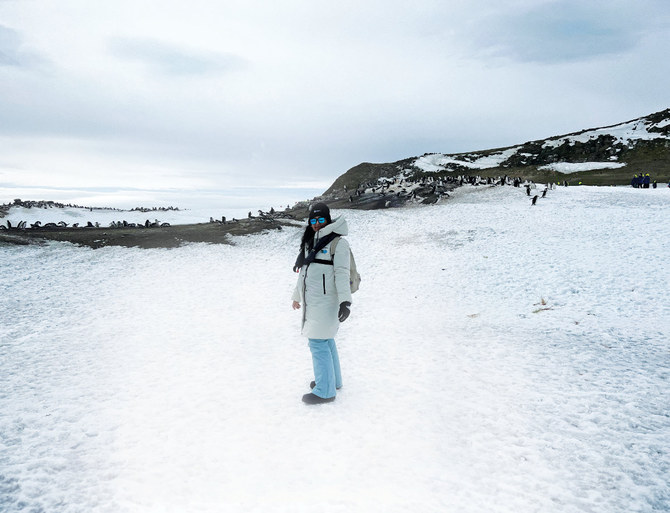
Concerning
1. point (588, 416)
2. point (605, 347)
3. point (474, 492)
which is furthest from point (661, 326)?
point (474, 492)

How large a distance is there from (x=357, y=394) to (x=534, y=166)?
66.8 metres

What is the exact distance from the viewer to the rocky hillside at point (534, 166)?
35.0 m

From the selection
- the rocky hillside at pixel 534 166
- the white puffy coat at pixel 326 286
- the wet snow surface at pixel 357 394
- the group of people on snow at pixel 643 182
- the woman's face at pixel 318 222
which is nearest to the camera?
the wet snow surface at pixel 357 394

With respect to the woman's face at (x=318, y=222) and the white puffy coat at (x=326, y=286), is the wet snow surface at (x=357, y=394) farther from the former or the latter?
the woman's face at (x=318, y=222)

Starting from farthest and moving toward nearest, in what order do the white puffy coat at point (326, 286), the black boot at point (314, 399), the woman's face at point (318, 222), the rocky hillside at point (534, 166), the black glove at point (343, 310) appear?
the rocky hillside at point (534, 166) → the black boot at point (314, 399) → the woman's face at point (318, 222) → the white puffy coat at point (326, 286) → the black glove at point (343, 310)

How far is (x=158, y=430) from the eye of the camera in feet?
17.0

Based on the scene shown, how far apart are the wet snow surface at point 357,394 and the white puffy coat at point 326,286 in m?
1.35

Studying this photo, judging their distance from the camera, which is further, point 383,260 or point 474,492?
point 383,260

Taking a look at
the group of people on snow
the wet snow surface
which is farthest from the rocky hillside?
the wet snow surface

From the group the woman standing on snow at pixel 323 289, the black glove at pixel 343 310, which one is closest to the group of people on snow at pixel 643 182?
the woman standing on snow at pixel 323 289

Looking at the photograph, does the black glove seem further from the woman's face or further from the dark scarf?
the woman's face

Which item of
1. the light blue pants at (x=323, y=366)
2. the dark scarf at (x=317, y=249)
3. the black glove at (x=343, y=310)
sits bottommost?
the light blue pants at (x=323, y=366)

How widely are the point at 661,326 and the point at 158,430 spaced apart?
36.5 feet

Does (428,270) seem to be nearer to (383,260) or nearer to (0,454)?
(383,260)
